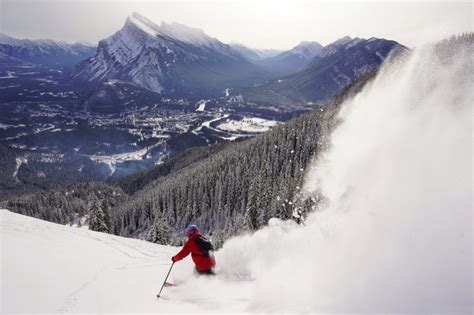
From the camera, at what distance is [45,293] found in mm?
10750

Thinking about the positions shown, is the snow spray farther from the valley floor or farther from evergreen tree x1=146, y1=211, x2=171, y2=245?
evergreen tree x1=146, y1=211, x2=171, y2=245

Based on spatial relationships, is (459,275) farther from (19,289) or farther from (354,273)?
(19,289)

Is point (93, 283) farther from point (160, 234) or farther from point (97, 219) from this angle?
point (97, 219)

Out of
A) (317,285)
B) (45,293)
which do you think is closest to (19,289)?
(45,293)

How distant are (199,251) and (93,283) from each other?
4458mm

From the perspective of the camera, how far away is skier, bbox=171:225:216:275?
42.4 feet

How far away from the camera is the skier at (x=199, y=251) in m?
12.9

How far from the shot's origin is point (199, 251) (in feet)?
42.4

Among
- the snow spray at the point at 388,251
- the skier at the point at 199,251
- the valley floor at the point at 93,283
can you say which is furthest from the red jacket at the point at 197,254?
the snow spray at the point at 388,251

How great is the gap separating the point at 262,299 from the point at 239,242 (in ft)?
16.0

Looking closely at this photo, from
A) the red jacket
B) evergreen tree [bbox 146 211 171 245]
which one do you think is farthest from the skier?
evergreen tree [bbox 146 211 171 245]

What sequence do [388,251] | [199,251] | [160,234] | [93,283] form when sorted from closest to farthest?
[388,251] < [93,283] < [199,251] < [160,234]

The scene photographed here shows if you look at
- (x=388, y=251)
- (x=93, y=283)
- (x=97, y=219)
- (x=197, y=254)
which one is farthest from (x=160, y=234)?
(x=388, y=251)

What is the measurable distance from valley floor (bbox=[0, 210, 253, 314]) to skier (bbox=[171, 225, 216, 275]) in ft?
1.49
